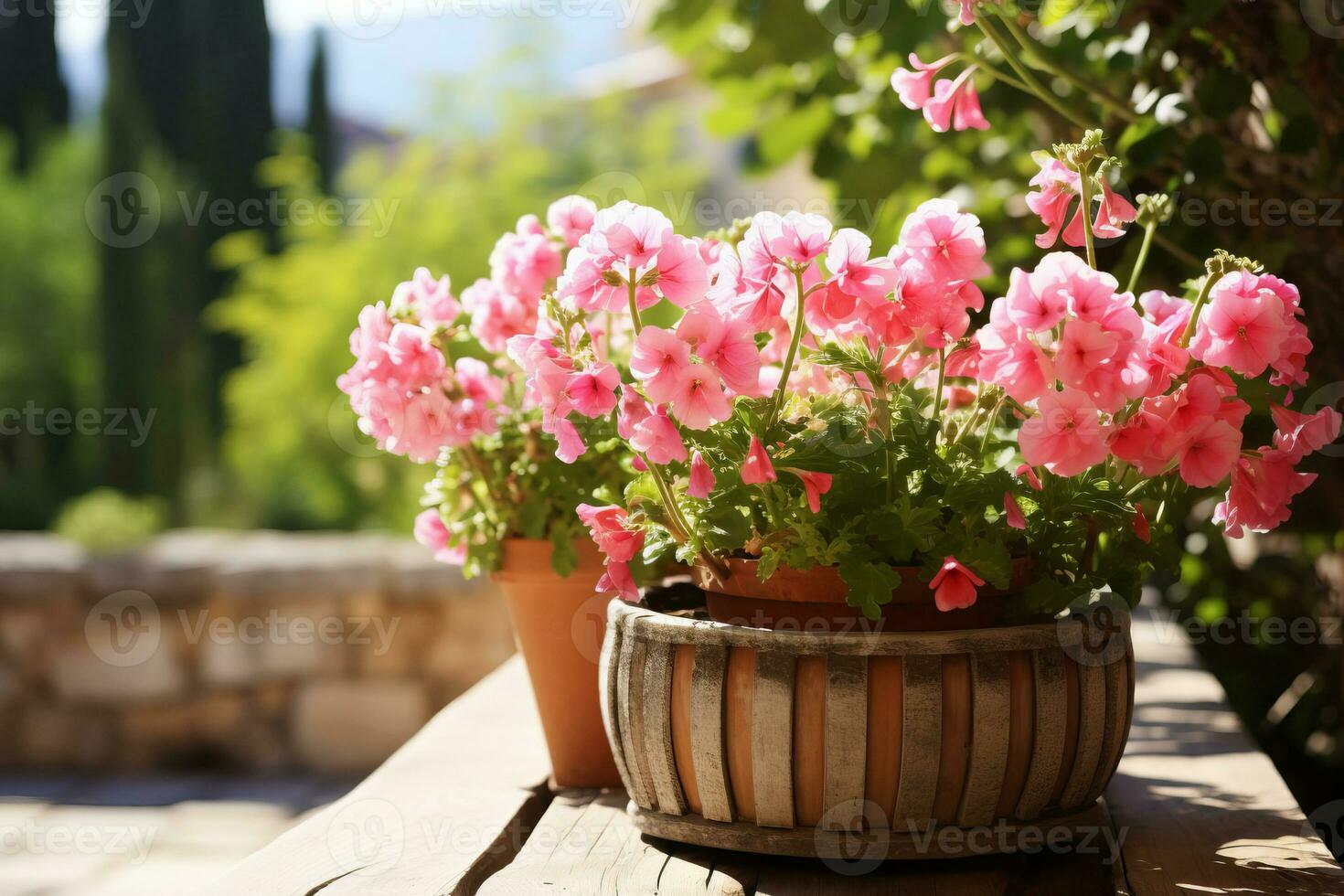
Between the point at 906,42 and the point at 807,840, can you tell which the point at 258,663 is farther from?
the point at 807,840

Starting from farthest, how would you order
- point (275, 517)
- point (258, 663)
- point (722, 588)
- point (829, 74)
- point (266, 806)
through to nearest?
point (275, 517)
point (258, 663)
point (266, 806)
point (829, 74)
point (722, 588)

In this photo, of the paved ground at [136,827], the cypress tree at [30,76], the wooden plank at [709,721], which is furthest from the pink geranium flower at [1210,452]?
the cypress tree at [30,76]

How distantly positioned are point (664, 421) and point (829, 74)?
54.2 inches

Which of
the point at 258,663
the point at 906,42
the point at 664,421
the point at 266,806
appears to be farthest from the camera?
the point at 258,663

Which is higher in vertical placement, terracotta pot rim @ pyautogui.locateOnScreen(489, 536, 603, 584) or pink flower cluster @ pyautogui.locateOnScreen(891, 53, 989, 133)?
pink flower cluster @ pyautogui.locateOnScreen(891, 53, 989, 133)

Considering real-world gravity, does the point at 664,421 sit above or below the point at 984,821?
above

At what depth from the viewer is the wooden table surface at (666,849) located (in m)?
0.91

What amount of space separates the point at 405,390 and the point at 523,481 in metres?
0.18

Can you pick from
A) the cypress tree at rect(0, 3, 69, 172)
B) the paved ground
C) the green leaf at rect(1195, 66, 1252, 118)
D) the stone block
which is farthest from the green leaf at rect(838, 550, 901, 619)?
the cypress tree at rect(0, 3, 69, 172)

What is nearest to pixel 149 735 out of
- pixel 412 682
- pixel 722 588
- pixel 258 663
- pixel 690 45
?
pixel 258 663

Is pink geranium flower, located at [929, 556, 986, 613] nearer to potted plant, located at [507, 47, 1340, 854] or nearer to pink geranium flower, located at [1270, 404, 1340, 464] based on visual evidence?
potted plant, located at [507, 47, 1340, 854]

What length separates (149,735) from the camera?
462 cm

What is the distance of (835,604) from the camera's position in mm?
903

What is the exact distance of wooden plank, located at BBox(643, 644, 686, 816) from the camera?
3.01 feet
